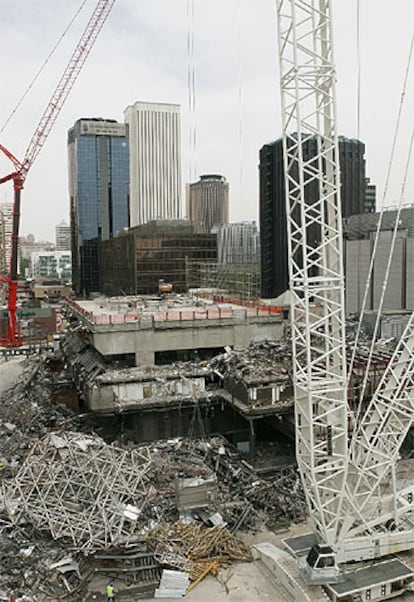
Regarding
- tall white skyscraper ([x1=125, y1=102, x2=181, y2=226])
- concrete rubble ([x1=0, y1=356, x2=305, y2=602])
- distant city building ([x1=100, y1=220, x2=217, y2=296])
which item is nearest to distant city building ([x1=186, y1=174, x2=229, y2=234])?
tall white skyscraper ([x1=125, y1=102, x2=181, y2=226])

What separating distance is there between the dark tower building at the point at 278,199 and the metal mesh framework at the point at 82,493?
205 ft

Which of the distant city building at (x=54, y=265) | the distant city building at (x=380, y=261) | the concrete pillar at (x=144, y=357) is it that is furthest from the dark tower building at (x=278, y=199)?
the distant city building at (x=54, y=265)

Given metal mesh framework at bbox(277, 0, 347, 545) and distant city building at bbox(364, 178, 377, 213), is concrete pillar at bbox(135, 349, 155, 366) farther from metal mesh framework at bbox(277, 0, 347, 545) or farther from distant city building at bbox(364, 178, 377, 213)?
distant city building at bbox(364, 178, 377, 213)

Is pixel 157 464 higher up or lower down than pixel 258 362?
lower down

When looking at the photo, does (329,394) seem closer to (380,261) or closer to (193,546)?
(193,546)

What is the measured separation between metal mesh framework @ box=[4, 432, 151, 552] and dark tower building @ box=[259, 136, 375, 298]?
205 feet

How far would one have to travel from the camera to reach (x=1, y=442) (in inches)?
940

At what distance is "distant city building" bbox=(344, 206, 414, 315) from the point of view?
133 feet

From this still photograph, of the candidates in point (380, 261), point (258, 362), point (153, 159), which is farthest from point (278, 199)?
point (153, 159)

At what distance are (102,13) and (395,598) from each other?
55457 millimetres

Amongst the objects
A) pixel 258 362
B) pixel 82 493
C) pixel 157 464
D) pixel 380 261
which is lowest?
pixel 157 464

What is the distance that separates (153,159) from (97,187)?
6253 centimetres

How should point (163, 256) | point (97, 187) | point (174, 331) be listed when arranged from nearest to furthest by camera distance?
point (174, 331) → point (163, 256) → point (97, 187)

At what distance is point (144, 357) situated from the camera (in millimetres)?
30750
